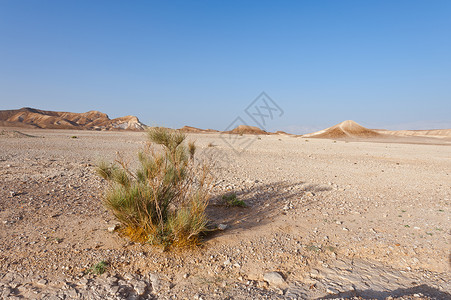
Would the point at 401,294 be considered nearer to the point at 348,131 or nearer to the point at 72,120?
the point at 348,131

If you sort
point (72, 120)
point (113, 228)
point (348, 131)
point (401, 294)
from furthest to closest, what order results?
point (72, 120) → point (348, 131) → point (113, 228) → point (401, 294)

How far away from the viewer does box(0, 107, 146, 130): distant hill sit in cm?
7700

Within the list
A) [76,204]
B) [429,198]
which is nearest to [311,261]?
[76,204]

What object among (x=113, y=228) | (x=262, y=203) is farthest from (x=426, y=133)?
(x=113, y=228)

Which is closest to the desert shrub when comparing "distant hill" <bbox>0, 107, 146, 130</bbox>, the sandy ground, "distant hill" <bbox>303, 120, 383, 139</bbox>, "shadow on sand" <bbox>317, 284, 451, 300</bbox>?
the sandy ground

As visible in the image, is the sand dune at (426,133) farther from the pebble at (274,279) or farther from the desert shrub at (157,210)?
the pebble at (274,279)

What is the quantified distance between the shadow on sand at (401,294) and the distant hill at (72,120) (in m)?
73.1

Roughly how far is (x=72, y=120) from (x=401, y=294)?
10867 cm

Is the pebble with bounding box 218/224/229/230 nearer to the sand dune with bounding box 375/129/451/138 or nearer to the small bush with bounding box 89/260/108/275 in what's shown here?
the small bush with bounding box 89/260/108/275

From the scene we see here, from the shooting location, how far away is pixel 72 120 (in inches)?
3716

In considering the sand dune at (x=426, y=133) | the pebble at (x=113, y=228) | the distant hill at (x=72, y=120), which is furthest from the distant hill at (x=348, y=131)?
the distant hill at (x=72, y=120)

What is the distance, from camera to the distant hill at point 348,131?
42.6m

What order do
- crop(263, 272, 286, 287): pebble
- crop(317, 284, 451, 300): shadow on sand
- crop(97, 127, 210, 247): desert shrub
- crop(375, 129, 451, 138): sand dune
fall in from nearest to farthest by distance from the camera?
crop(317, 284, 451, 300): shadow on sand
crop(263, 272, 286, 287): pebble
crop(97, 127, 210, 247): desert shrub
crop(375, 129, 451, 138): sand dune

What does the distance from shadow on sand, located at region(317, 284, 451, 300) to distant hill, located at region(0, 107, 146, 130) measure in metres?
73.1
